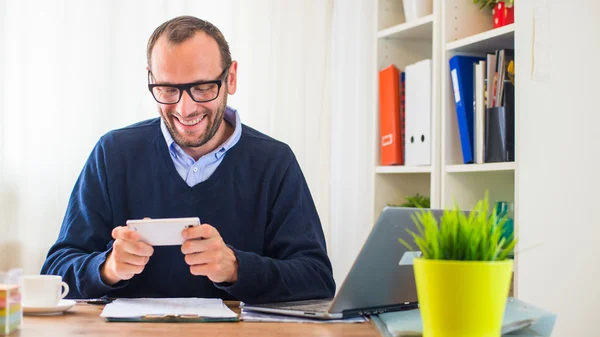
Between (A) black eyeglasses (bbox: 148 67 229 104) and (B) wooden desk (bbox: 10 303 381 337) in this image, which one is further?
(A) black eyeglasses (bbox: 148 67 229 104)

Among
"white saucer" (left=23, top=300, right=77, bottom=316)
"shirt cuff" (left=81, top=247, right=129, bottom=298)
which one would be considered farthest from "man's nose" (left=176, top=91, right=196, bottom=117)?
"white saucer" (left=23, top=300, right=77, bottom=316)

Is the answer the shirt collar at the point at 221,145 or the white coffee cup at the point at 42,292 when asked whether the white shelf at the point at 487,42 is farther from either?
the white coffee cup at the point at 42,292

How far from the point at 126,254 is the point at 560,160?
137cm

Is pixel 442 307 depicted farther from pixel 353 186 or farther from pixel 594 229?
pixel 353 186

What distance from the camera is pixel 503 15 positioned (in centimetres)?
246

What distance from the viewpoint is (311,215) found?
190 centimetres

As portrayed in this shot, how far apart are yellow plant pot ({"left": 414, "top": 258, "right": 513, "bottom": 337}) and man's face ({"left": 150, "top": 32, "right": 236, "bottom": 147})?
1023 millimetres

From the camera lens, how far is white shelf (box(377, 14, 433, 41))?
2.76 meters

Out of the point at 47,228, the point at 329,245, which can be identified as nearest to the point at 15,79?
the point at 47,228

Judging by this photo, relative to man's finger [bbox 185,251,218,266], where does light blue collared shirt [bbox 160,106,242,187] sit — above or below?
above

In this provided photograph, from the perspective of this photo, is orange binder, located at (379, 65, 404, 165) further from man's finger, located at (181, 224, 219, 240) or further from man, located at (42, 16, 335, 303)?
man's finger, located at (181, 224, 219, 240)

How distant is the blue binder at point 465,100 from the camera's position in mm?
2535

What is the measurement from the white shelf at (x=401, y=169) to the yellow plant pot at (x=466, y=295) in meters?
1.78

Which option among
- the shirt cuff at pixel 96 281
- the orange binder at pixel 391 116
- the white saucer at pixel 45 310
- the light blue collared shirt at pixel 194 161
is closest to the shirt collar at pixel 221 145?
the light blue collared shirt at pixel 194 161
